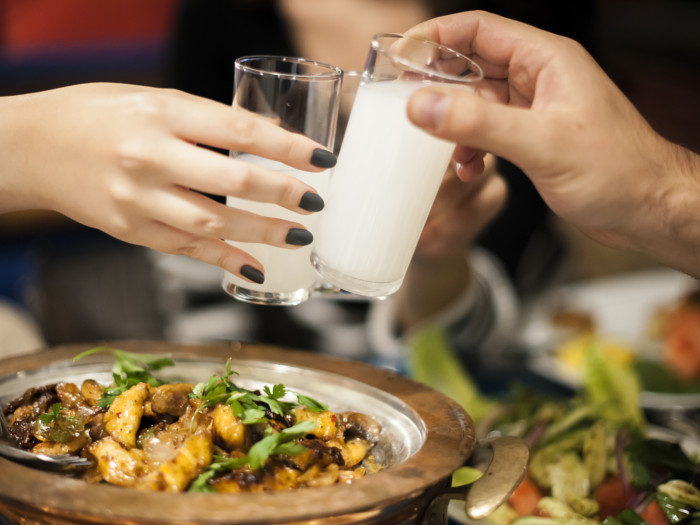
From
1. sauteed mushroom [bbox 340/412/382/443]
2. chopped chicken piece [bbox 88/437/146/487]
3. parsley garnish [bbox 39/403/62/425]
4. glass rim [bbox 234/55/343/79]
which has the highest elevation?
glass rim [bbox 234/55/343/79]

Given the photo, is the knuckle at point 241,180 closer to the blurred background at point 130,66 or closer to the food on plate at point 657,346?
the food on plate at point 657,346

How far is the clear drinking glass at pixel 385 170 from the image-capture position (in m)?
1.28

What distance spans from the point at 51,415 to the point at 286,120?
68 cm

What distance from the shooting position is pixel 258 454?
44.1 inches

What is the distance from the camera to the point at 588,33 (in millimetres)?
4078

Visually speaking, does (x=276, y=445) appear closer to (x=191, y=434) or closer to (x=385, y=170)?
(x=191, y=434)

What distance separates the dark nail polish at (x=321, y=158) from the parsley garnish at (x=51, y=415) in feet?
2.07

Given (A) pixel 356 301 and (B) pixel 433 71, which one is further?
(A) pixel 356 301

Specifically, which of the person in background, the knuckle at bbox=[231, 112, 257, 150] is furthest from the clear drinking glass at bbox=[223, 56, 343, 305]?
the person in background

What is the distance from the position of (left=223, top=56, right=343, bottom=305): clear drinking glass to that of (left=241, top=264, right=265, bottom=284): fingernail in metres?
0.12

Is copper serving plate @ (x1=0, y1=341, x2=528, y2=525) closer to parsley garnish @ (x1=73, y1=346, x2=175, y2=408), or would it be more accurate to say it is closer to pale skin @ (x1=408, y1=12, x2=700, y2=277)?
parsley garnish @ (x1=73, y1=346, x2=175, y2=408)

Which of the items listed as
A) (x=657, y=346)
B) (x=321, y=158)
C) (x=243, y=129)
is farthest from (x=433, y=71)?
(x=657, y=346)

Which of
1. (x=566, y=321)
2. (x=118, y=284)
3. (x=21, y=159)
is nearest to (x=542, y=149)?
(x=21, y=159)

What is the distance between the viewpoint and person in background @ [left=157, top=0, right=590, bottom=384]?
3117 millimetres
